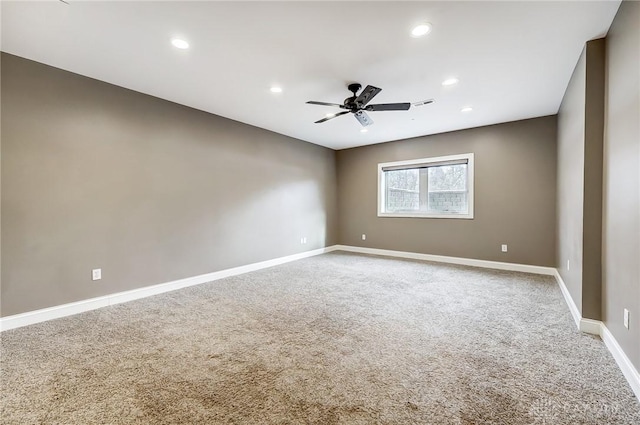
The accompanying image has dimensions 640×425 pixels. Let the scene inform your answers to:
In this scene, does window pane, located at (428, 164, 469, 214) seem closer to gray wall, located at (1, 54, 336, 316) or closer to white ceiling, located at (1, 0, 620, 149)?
white ceiling, located at (1, 0, 620, 149)

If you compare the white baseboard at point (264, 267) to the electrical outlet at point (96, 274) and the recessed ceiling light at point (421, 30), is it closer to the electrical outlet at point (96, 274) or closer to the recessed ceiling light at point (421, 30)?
the electrical outlet at point (96, 274)

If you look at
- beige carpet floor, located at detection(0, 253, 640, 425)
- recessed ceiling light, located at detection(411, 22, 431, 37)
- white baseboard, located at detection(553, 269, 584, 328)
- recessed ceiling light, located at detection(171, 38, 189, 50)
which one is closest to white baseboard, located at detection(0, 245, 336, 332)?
beige carpet floor, located at detection(0, 253, 640, 425)

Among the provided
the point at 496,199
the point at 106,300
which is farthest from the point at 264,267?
the point at 496,199

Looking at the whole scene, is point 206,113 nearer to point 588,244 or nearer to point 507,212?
point 588,244

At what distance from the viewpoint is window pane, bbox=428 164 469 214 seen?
5.44 m

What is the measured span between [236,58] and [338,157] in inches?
178

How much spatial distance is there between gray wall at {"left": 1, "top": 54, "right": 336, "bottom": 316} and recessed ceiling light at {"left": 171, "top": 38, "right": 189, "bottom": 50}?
142 cm

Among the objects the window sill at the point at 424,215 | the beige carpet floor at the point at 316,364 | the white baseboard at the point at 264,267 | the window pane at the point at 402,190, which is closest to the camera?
the beige carpet floor at the point at 316,364

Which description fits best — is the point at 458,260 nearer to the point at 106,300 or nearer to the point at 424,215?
the point at 424,215

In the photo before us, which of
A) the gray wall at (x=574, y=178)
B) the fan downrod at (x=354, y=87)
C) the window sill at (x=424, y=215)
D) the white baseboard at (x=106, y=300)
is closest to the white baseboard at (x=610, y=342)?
the gray wall at (x=574, y=178)

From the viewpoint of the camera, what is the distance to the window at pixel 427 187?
213 inches

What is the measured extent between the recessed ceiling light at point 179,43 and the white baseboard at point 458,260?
5.23 metres

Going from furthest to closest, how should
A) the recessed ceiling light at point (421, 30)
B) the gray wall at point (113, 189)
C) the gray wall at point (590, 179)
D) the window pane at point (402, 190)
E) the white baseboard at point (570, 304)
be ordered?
the window pane at point (402, 190) → the gray wall at point (113, 189) → the white baseboard at point (570, 304) → the gray wall at point (590, 179) → the recessed ceiling light at point (421, 30)

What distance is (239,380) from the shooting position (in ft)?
5.94
